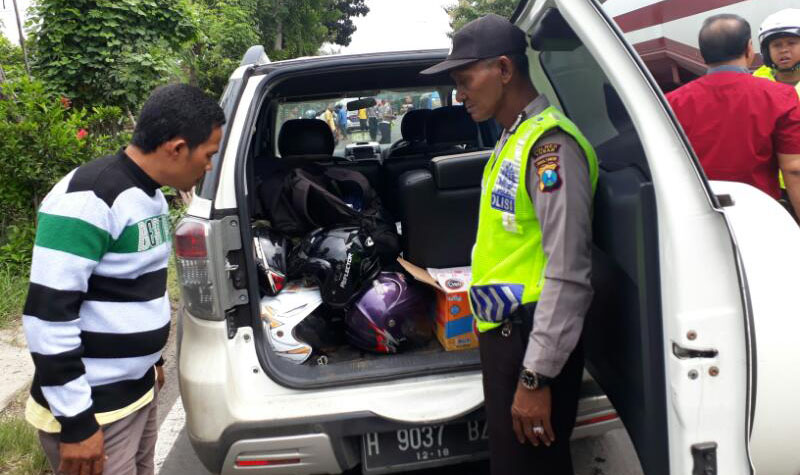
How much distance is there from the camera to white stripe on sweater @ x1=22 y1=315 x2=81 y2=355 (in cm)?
157

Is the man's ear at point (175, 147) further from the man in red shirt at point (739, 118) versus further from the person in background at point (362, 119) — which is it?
the person in background at point (362, 119)

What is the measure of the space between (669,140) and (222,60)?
15.9 meters

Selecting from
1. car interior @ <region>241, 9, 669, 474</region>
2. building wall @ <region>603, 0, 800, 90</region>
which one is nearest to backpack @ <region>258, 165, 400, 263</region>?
car interior @ <region>241, 9, 669, 474</region>

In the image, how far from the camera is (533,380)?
5.57 feet

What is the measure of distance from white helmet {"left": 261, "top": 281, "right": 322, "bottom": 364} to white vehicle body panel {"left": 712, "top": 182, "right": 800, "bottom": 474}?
1.66 meters

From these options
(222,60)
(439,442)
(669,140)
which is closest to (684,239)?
(669,140)

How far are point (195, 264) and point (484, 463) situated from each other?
1604 millimetres

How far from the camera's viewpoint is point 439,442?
90.7 inches

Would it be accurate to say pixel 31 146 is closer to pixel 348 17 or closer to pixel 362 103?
pixel 362 103

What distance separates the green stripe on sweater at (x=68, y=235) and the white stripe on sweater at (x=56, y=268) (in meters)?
0.01

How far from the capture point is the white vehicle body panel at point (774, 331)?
1483 millimetres

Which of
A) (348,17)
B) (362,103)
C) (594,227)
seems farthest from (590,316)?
Result: (348,17)

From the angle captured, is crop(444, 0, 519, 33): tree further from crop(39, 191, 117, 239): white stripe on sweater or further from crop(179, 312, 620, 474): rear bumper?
crop(39, 191, 117, 239): white stripe on sweater

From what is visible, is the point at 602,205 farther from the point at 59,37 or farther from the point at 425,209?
the point at 59,37
